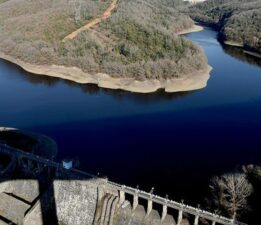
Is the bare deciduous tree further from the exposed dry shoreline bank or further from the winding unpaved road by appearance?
the winding unpaved road

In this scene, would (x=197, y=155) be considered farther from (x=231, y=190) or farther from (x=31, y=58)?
(x=31, y=58)

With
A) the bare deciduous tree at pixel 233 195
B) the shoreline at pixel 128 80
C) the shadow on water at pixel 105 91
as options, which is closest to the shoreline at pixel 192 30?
the shoreline at pixel 128 80

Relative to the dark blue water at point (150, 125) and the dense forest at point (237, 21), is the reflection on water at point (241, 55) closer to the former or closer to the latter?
the dense forest at point (237, 21)

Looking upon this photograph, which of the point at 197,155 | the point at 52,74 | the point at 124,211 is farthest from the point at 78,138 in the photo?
the point at 52,74

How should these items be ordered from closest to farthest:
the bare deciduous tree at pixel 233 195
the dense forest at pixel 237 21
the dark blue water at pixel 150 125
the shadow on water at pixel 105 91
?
the bare deciduous tree at pixel 233 195 → the dark blue water at pixel 150 125 → the shadow on water at pixel 105 91 → the dense forest at pixel 237 21

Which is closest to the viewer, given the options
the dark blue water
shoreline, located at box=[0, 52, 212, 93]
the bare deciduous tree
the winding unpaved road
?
the bare deciduous tree

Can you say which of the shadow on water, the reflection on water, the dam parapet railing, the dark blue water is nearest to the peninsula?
the shadow on water
